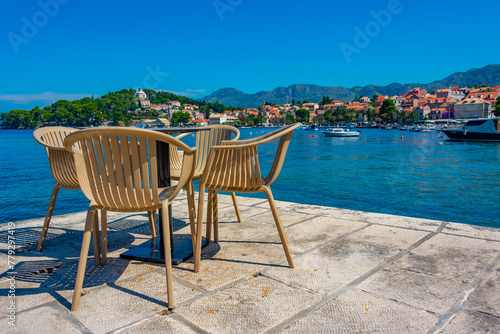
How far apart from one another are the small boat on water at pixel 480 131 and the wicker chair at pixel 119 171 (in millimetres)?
44995

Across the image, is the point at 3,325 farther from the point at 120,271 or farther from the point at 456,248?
the point at 456,248

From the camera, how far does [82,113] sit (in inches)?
3135

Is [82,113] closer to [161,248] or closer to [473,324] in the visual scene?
[161,248]

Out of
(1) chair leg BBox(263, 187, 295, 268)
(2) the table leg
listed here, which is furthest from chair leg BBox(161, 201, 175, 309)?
(1) chair leg BBox(263, 187, 295, 268)

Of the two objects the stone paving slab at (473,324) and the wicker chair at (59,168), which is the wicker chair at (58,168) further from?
the stone paving slab at (473,324)

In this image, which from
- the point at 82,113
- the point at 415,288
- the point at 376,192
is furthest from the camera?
the point at 82,113

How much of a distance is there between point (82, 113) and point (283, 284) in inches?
3454

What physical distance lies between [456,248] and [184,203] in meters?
2.96

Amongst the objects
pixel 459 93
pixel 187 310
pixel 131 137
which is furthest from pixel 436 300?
pixel 459 93

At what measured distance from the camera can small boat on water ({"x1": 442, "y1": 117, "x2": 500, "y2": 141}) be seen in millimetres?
38000

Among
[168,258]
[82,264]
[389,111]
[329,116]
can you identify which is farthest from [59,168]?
[329,116]

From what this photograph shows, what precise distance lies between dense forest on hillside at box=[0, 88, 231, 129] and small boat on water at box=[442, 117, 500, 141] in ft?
148

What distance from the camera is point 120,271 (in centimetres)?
221

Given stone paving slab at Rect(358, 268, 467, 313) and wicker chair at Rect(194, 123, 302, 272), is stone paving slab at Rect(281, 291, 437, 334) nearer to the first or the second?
stone paving slab at Rect(358, 268, 467, 313)
